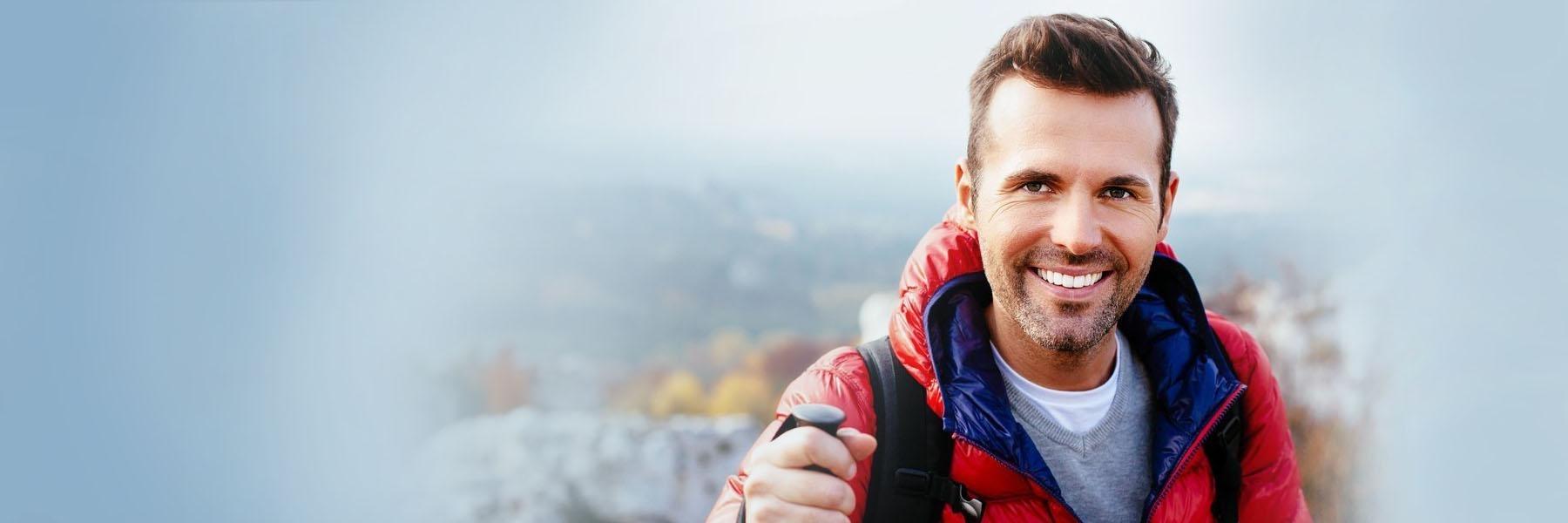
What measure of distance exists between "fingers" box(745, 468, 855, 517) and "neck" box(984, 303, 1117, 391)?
52cm

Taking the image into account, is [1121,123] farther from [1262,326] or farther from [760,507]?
[1262,326]

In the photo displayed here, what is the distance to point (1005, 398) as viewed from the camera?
5.44 feet

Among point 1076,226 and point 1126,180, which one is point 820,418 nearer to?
point 1076,226

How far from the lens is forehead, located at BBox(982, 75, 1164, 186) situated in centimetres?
153

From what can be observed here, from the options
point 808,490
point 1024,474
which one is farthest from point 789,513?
point 1024,474

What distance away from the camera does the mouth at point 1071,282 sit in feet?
5.11

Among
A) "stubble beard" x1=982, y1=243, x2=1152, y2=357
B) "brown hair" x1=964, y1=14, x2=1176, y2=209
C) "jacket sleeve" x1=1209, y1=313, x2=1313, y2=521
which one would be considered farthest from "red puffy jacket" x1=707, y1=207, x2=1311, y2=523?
"brown hair" x1=964, y1=14, x2=1176, y2=209

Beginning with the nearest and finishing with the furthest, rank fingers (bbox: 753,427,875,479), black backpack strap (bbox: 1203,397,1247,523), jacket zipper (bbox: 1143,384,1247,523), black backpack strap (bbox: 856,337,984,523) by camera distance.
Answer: fingers (bbox: 753,427,875,479), black backpack strap (bbox: 856,337,984,523), jacket zipper (bbox: 1143,384,1247,523), black backpack strap (bbox: 1203,397,1247,523)

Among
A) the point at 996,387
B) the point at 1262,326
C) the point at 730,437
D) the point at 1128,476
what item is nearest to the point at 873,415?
the point at 996,387

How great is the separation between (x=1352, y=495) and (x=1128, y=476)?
17.4 ft

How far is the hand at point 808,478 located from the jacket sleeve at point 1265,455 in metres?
0.90

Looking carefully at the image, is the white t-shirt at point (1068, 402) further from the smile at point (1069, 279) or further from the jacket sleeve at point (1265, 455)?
the jacket sleeve at point (1265, 455)

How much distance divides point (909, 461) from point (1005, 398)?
240 mm

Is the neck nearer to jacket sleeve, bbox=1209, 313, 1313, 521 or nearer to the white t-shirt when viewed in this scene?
the white t-shirt
